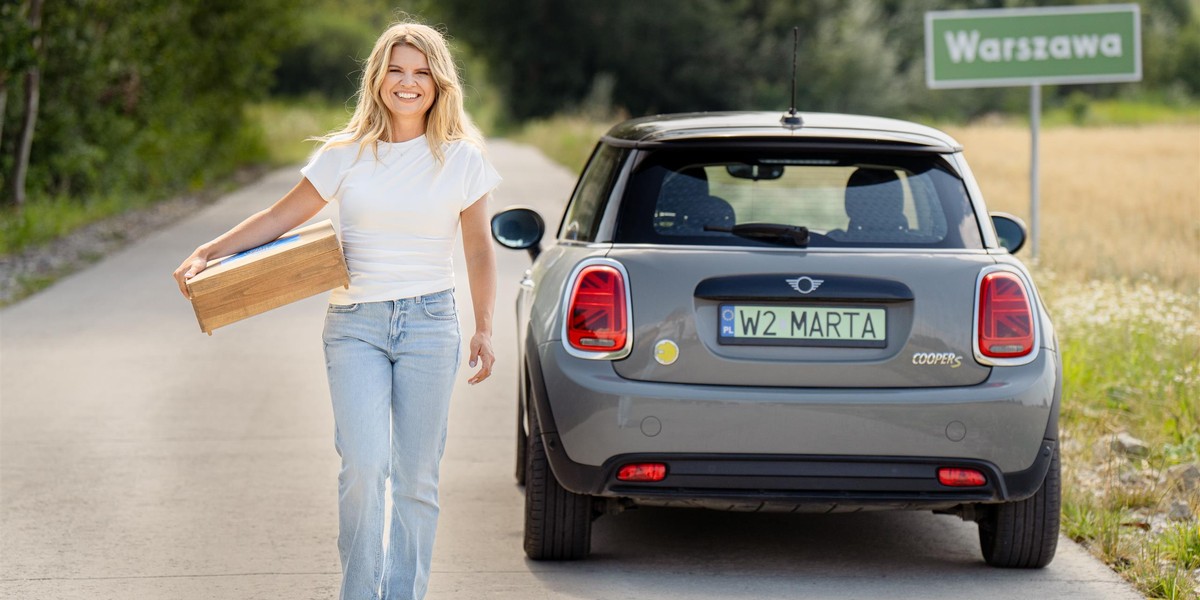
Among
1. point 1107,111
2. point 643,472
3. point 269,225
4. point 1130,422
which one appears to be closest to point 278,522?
point 643,472

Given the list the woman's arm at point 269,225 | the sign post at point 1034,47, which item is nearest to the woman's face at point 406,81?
the woman's arm at point 269,225

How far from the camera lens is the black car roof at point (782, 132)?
533 cm

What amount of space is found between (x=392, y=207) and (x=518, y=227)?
7.09 ft

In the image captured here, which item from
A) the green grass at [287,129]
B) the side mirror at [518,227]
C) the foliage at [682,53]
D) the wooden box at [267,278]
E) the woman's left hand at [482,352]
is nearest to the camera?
the wooden box at [267,278]

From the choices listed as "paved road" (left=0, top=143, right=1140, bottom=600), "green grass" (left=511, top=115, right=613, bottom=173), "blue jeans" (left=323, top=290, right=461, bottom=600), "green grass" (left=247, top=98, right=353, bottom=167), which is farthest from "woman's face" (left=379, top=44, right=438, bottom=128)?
"green grass" (left=247, top=98, right=353, bottom=167)

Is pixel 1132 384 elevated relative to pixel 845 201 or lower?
lower

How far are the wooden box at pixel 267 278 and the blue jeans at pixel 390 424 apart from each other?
0.13 metres

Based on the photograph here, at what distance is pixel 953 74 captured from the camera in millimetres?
12000

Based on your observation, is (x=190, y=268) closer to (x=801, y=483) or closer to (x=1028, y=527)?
(x=801, y=483)

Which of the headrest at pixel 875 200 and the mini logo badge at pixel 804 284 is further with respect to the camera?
the headrest at pixel 875 200

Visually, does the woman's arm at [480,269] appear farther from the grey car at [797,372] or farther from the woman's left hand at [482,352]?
the grey car at [797,372]

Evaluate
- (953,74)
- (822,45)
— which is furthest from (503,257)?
(822,45)

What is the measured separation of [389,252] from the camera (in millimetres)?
4289

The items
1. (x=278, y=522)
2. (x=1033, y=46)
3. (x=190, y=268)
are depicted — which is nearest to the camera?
(x=190, y=268)
